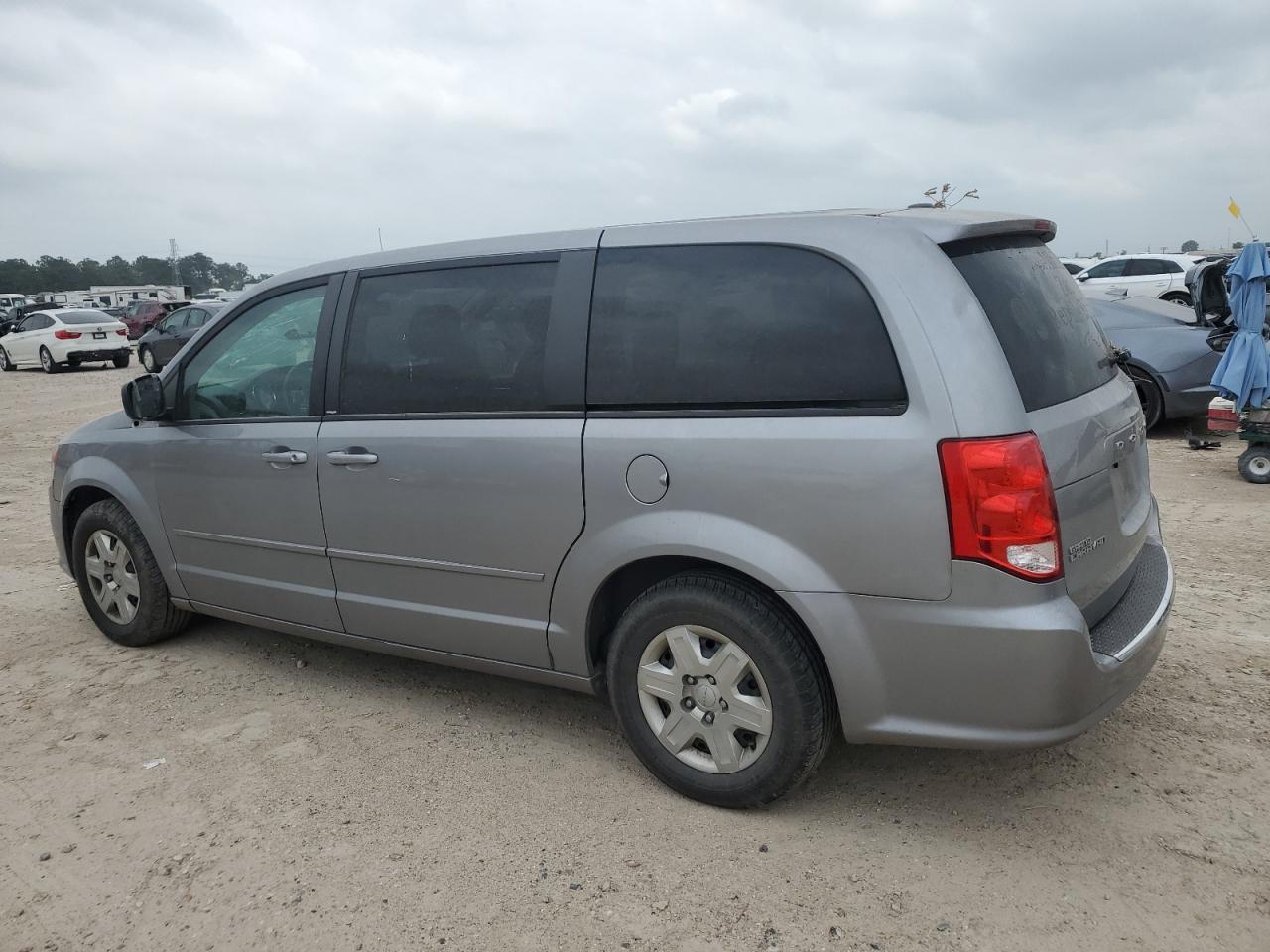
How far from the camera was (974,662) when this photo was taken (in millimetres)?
2617

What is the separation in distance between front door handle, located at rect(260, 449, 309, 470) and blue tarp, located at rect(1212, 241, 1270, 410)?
270 inches

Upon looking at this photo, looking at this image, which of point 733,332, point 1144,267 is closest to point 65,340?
point 1144,267

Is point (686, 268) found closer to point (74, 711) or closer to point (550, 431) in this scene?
point (550, 431)

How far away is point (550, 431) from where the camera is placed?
10.7 ft

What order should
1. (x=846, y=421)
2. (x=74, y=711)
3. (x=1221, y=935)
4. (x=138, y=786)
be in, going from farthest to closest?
(x=74, y=711) → (x=138, y=786) → (x=846, y=421) → (x=1221, y=935)

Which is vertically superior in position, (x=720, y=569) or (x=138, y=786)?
(x=720, y=569)

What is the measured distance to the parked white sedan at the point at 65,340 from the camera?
23.9 metres

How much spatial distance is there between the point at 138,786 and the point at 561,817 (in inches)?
60.0

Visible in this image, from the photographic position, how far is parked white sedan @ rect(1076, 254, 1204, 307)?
20.8 meters

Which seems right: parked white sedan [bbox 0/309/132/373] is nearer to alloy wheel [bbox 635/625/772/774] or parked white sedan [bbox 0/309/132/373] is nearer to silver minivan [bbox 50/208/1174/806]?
silver minivan [bbox 50/208/1174/806]

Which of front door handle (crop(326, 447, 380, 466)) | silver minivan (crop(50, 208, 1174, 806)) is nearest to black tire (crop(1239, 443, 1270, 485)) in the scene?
silver minivan (crop(50, 208, 1174, 806))

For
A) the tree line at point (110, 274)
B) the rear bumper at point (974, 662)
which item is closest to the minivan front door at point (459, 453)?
the rear bumper at point (974, 662)

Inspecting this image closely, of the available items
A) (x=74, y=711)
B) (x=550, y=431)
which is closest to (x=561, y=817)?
(x=550, y=431)

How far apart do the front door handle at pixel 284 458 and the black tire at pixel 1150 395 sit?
313 inches
